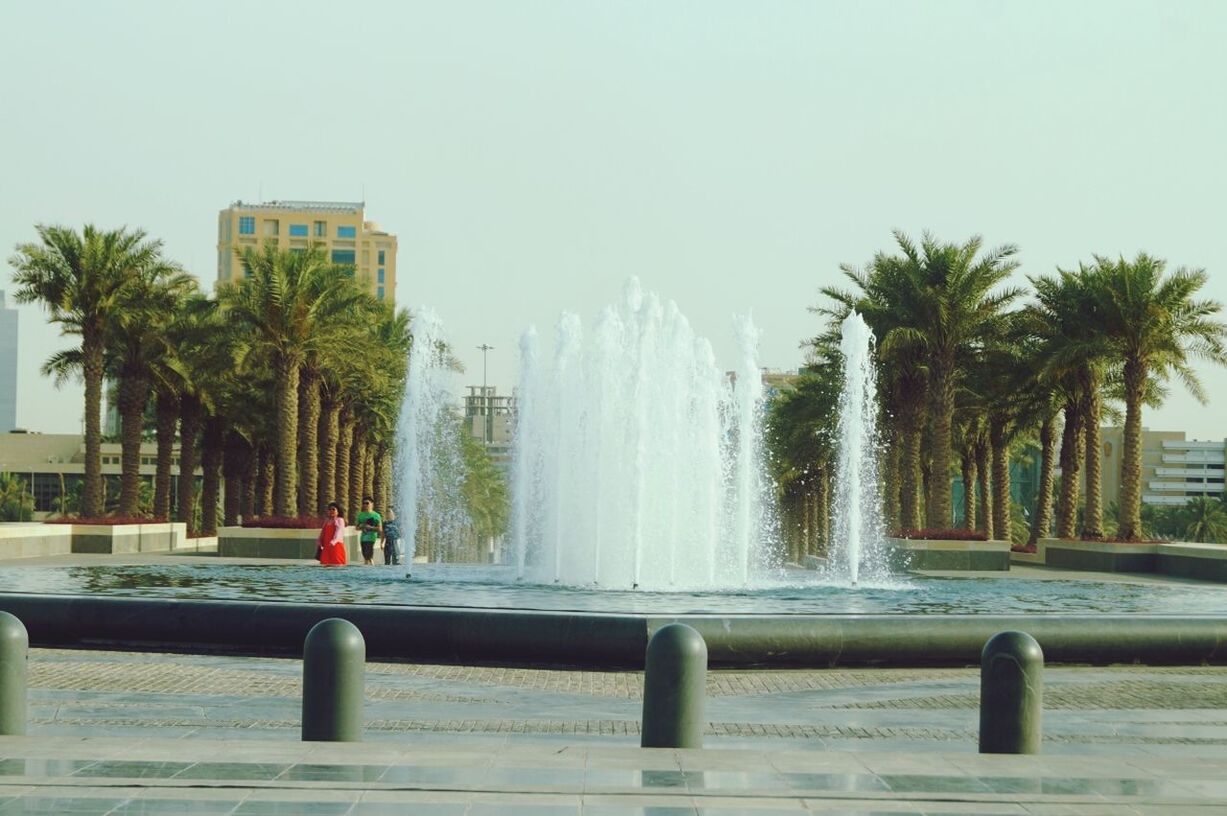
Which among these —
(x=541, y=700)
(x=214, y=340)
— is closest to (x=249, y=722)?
(x=541, y=700)

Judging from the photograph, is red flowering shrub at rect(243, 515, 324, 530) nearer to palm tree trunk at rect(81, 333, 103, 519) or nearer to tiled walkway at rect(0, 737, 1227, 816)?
palm tree trunk at rect(81, 333, 103, 519)

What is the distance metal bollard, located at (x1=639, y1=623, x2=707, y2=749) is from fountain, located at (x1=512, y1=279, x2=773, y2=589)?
1868cm

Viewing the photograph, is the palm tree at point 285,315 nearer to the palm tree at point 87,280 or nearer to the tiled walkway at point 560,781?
the palm tree at point 87,280

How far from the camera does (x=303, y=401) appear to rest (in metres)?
44.5

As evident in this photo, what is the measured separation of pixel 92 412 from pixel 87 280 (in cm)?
354

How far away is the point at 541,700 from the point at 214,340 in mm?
32249

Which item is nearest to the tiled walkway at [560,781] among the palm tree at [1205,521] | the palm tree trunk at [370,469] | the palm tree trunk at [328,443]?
the palm tree trunk at [328,443]

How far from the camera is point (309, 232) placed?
151 meters

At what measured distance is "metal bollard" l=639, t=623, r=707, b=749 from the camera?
9.01m

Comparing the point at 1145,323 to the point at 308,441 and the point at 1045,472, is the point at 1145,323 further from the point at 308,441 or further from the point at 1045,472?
the point at 308,441

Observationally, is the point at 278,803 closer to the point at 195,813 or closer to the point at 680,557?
the point at 195,813

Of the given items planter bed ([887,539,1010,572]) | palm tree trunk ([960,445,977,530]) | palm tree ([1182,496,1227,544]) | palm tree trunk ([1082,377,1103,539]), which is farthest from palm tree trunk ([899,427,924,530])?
palm tree ([1182,496,1227,544])

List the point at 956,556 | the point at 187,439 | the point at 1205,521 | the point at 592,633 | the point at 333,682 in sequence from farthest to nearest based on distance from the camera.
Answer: the point at 1205,521
the point at 187,439
the point at 956,556
the point at 592,633
the point at 333,682

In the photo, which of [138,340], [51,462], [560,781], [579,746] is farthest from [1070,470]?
[51,462]
